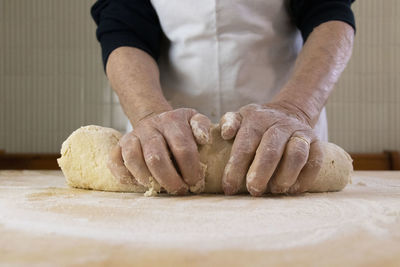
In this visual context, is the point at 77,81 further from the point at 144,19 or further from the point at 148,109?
the point at 148,109

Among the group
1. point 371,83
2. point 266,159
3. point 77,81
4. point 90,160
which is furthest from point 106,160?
point 371,83

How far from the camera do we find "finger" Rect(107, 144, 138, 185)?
0.88 m

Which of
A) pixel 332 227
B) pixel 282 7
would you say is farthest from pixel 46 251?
pixel 282 7

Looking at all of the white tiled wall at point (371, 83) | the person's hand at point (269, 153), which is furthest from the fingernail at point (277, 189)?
the white tiled wall at point (371, 83)

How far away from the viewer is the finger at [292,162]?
83 centimetres

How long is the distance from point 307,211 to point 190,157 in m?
0.25

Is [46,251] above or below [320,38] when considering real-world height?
below

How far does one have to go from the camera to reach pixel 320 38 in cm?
118

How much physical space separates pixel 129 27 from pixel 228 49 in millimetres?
308

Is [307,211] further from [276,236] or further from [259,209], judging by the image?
[276,236]

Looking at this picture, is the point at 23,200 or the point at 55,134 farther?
the point at 55,134

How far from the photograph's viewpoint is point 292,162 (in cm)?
83

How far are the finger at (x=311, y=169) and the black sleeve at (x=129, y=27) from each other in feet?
2.17

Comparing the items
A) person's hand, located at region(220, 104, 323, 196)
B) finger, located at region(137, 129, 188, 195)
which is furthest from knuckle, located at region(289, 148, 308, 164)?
finger, located at region(137, 129, 188, 195)
